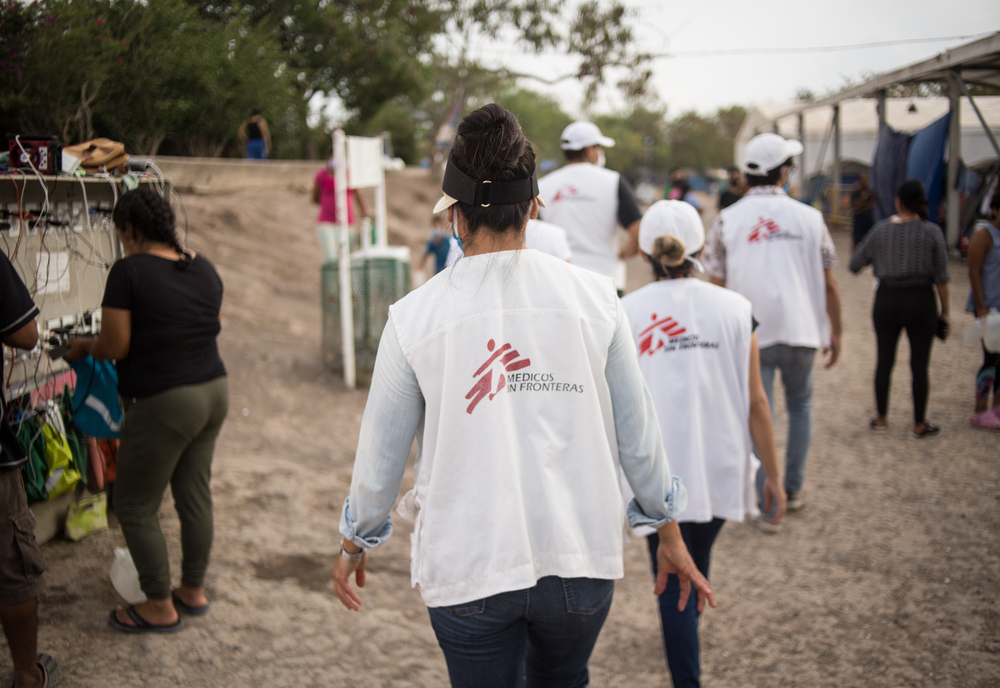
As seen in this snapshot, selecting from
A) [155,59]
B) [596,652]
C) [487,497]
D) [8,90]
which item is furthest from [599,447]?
[155,59]

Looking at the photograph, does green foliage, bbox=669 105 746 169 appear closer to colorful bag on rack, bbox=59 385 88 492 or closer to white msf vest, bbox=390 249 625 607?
colorful bag on rack, bbox=59 385 88 492

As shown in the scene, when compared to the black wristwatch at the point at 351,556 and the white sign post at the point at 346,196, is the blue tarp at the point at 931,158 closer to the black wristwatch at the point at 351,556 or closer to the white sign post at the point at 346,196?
the white sign post at the point at 346,196

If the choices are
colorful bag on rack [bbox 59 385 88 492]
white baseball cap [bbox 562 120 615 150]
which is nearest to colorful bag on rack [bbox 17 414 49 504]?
colorful bag on rack [bbox 59 385 88 492]

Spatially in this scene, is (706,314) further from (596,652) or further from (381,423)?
(596,652)

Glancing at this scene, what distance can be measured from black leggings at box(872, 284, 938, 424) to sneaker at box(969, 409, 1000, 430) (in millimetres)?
523

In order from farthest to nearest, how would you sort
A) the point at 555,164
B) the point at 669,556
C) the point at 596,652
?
the point at 555,164, the point at 596,652, the point at 669,556

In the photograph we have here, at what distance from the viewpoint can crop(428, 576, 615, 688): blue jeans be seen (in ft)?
5.28

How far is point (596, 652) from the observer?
3.24 m

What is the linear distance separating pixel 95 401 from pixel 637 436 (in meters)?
2.54

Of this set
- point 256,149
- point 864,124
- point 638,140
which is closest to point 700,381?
point 256,149

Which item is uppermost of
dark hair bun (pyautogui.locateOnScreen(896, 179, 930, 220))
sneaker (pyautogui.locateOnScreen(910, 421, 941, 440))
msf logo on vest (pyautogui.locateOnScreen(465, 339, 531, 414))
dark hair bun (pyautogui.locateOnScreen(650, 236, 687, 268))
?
dark hair bun (pyautogui.locateOnScreen(896, 179, 930, 220))

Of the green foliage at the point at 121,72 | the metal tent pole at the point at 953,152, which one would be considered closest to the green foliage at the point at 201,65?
→ the green foliage at the point at 121,72

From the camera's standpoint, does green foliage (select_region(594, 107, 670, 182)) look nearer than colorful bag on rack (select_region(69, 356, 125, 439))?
No

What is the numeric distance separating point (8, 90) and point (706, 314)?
12.5 ft
